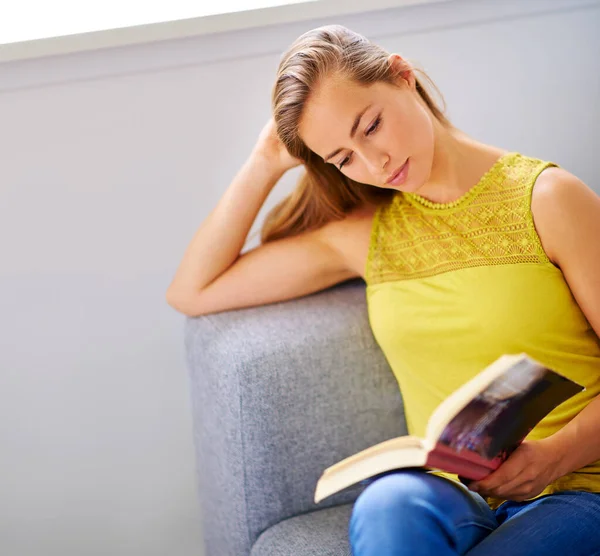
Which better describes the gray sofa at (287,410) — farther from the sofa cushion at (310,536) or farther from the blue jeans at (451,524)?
the blue jeans at (451,524)

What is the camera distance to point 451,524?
3.66 feet

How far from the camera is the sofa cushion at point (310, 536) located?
135 cm

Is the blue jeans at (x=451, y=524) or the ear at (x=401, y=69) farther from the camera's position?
the ear at (x=401, y=69)

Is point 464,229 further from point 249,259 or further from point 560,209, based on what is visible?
point 249,259

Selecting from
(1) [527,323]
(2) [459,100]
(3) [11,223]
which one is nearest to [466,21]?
(2) [459,100]

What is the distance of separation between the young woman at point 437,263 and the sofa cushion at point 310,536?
0.21m

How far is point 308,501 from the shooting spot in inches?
59.8

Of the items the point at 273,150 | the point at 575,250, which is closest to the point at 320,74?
the point at 273,150

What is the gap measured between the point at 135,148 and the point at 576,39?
1.03 metres

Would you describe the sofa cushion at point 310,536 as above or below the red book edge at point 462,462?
below

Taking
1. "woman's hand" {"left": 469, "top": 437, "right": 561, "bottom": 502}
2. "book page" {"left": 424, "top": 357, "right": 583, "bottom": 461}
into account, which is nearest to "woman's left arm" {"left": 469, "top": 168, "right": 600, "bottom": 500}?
"woman's hand" {"left": 469, "top": 437, "right": 561, "bottom": 502}

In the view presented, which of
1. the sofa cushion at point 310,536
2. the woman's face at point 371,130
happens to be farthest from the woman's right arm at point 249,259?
the sofa cushion at point 310,536

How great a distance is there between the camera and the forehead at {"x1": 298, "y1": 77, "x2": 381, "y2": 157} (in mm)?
1306

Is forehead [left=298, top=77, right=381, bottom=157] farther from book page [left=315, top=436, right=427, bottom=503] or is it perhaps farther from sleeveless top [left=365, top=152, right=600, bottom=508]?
book page [left=315, top=436, right=427, bottom=503]
